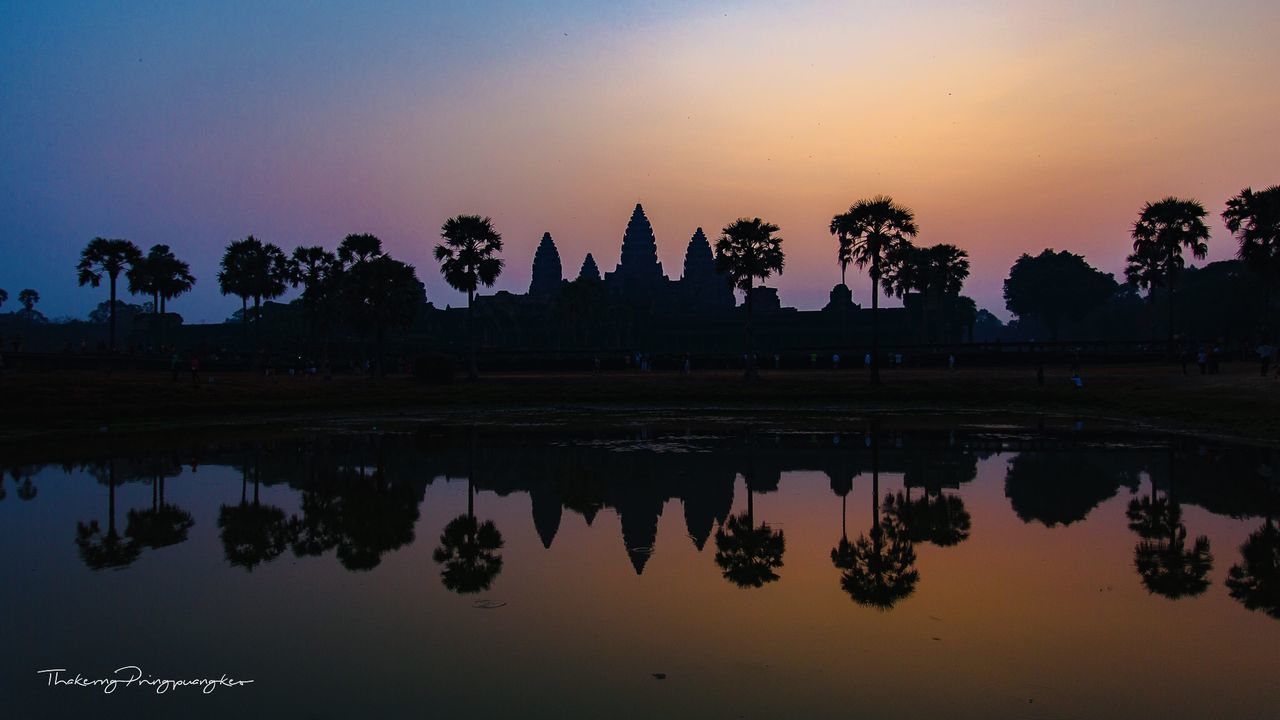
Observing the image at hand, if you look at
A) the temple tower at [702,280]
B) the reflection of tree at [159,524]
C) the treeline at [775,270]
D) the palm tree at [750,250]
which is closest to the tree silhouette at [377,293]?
the treeline at [775,270]

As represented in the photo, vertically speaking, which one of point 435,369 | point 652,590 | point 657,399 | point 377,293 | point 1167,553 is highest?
point 377,293

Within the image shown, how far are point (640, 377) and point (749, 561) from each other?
116 ft

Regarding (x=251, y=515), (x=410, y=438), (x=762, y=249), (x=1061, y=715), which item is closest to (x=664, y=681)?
(x=1061, y=715)

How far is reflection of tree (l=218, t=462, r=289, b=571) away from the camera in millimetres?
9523

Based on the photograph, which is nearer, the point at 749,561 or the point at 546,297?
the point at 749,561

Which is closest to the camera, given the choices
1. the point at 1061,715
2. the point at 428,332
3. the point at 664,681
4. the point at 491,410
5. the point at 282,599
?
the point at 1061,715

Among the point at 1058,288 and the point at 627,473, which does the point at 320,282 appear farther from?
the point at 1058,288

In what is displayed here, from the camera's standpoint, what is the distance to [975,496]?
42.4 ft

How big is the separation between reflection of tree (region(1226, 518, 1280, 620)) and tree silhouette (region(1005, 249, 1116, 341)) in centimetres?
10000

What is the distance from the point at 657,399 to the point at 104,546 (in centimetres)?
2468

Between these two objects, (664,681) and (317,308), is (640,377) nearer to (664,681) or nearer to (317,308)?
(317,308)

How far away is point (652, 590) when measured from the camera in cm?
818

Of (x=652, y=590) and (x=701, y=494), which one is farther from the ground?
(x=701, y=494)

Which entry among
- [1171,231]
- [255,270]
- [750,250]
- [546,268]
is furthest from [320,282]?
[546,268]
